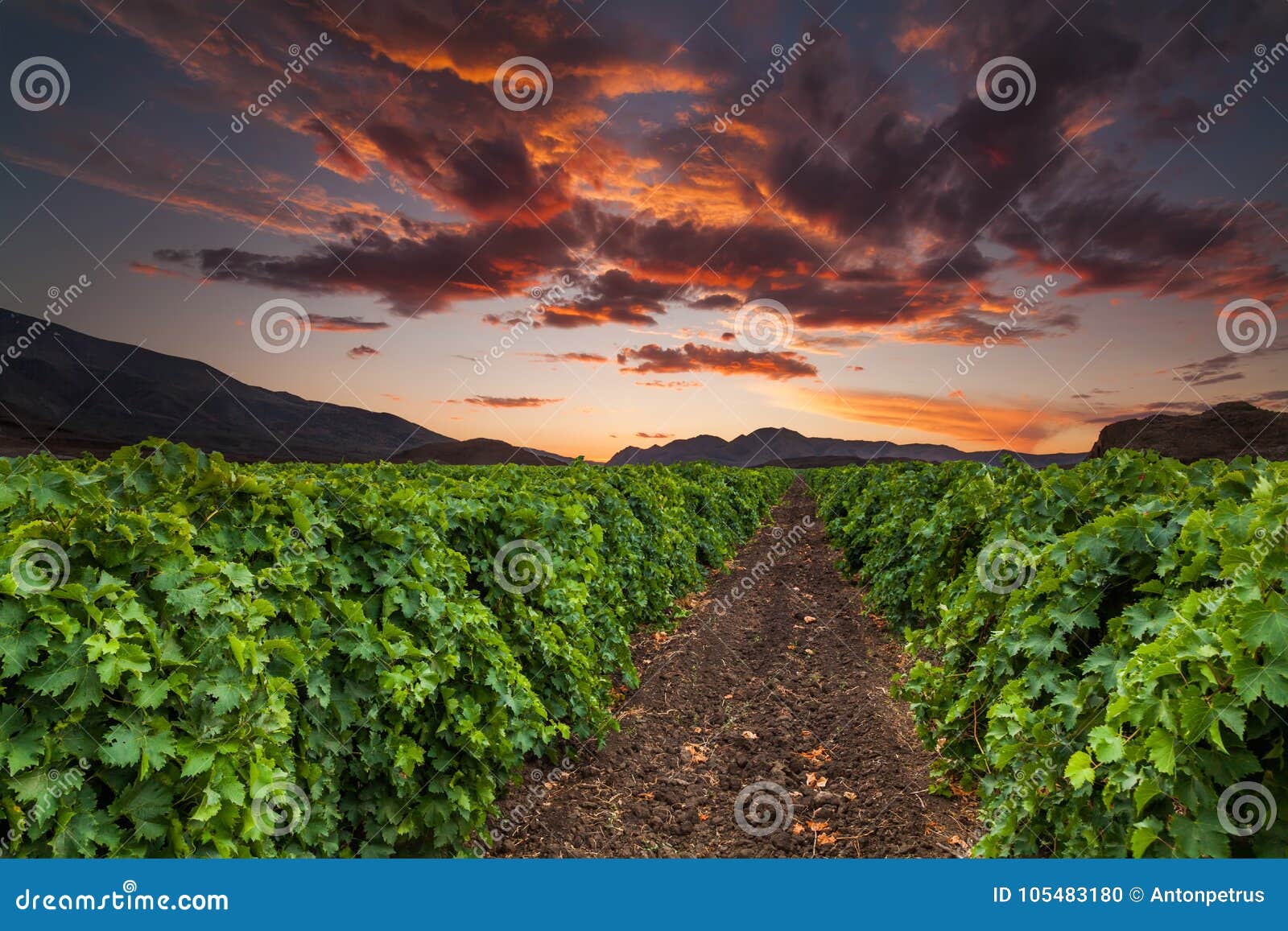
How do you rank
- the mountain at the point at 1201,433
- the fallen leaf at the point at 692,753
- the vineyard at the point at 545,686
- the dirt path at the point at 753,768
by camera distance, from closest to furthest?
the vineyard at the point at 545,686 → the dirt path at the point at 753,768 → the fallen leaf at the point at 692,753 → the mountain at the point at 1201,433

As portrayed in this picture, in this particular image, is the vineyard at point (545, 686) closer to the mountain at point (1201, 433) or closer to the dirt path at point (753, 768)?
the dirt path at point (753, 768)

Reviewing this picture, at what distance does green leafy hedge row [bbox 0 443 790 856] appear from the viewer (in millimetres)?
2613

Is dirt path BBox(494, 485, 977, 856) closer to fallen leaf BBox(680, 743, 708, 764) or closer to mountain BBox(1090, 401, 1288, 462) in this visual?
fallen leaf BBox(680, 743, 708, 764)

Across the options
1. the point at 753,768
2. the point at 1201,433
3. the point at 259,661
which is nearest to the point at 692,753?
the point at 753,768

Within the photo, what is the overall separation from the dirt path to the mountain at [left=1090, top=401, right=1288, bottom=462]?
20.6m

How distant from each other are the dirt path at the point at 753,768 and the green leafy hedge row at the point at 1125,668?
0.53 m

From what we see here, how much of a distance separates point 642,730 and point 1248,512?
5.16 meters

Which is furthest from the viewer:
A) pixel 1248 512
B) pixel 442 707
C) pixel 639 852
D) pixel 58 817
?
pixel 639 852

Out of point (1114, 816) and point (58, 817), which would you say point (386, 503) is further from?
point (1114, 816)

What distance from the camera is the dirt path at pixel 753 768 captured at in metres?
4.93

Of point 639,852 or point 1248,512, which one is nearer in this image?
point 1248,512

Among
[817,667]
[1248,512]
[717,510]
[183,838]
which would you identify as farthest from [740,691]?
[717,510]

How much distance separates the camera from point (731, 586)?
14688 mm

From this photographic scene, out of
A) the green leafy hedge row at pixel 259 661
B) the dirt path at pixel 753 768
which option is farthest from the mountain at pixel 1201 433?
the green leafy hedge row at pixel 259 661
